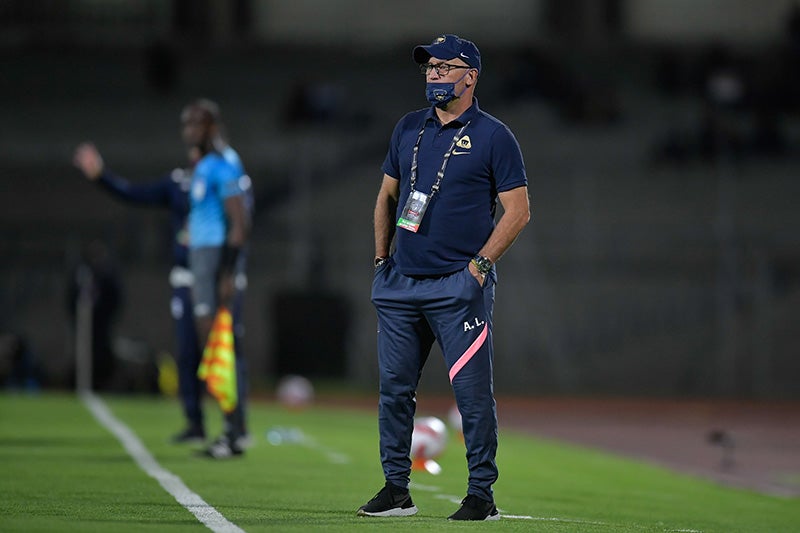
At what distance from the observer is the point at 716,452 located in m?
16.9

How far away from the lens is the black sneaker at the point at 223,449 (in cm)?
1159

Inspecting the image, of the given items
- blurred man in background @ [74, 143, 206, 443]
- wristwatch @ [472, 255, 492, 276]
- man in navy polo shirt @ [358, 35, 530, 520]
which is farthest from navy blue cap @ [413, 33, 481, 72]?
blurred man in background @ [74, 143, 206, 443]

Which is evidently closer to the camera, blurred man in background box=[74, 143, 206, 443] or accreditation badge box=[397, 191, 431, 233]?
accreditation badge box=[397, 191, 431, 233]

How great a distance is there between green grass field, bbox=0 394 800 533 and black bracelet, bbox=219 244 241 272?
4.49 feet

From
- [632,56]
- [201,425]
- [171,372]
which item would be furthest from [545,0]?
[201,425]

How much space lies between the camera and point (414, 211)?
794cm

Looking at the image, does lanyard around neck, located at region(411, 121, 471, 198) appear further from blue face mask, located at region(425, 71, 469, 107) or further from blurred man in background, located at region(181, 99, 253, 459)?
blurred man in background, located at region(181, 99, 253, 459)

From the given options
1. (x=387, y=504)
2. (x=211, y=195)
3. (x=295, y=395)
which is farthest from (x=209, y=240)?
(x=295, y=395)

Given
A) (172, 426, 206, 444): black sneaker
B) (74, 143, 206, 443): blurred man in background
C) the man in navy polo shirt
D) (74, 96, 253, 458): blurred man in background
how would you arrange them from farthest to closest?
1. (172, 426, 206, 444): black sneaker
2. (74, 143, 206, 443): blurred man in background
3. (74, 96, 253, 458): blurred man in background
4. the man in navy polo shirt

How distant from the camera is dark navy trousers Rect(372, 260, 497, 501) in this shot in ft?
25.9

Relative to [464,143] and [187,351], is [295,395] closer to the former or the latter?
[187,351]

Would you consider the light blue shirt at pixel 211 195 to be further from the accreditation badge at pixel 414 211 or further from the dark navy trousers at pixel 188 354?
the accreditation badge at pixel 414 211

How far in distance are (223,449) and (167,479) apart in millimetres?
1826

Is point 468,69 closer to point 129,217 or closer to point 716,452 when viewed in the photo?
point 716,452
